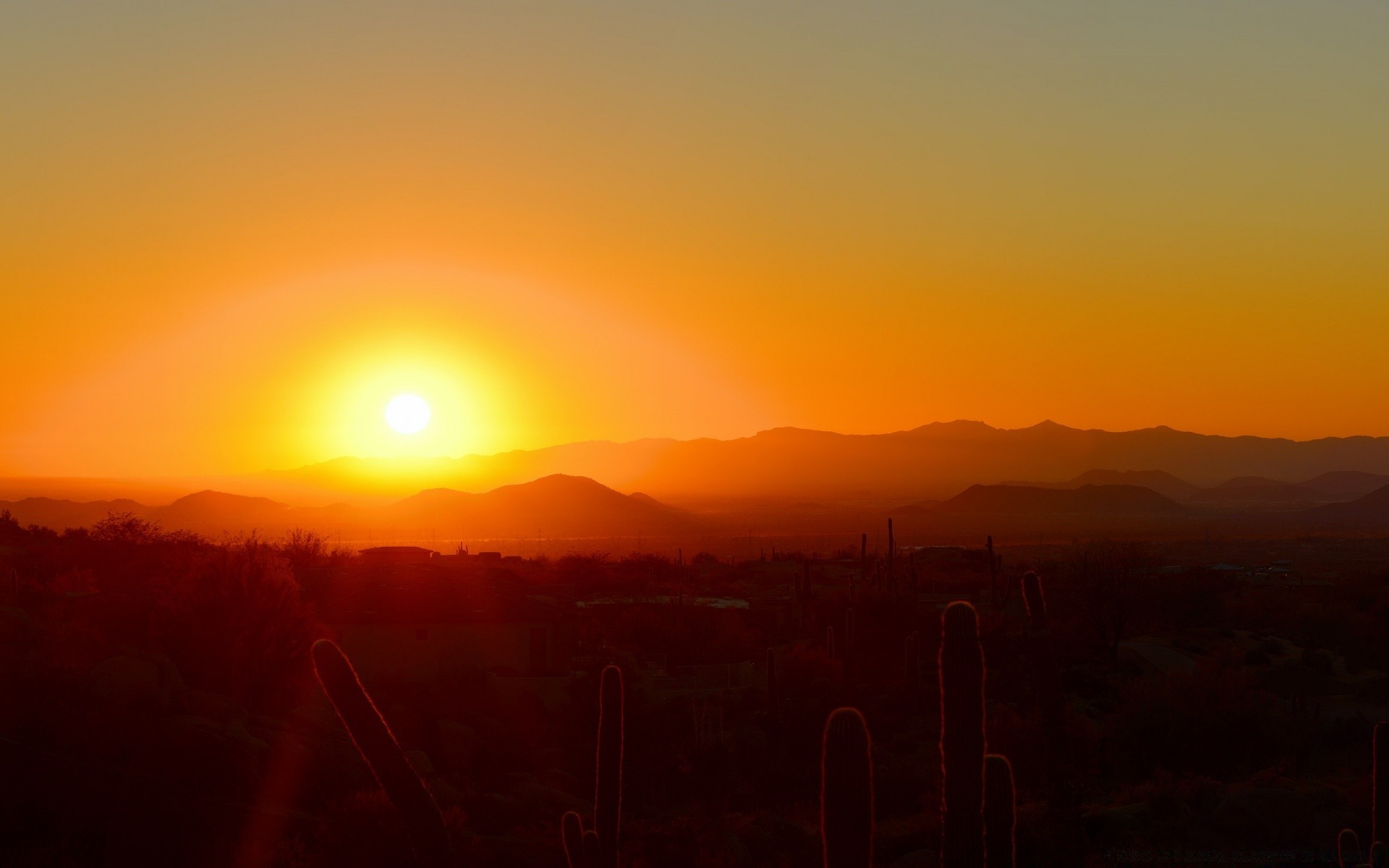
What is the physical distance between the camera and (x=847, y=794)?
9.26 metres

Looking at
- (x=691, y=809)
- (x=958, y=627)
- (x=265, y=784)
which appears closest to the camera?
(x=958, y=627)

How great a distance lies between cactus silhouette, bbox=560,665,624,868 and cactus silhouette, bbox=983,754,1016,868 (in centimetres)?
428

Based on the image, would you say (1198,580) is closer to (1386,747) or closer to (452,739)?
(452,739)

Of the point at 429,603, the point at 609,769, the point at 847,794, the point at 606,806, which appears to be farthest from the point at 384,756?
the point at 429,603

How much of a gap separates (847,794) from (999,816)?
198cm

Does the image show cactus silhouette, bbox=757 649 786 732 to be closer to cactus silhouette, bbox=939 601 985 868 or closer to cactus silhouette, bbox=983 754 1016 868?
cactus silhouette, bbox=983 754 1016 868

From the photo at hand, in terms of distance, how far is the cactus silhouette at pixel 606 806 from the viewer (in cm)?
1252

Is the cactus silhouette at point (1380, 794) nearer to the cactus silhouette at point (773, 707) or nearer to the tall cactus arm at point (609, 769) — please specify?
the tall cactus arm at point (609, 769)

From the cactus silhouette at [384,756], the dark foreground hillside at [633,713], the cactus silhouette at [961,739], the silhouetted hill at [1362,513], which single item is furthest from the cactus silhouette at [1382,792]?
the silhouetted hill at [1362,513]

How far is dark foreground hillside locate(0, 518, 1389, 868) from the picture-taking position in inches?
793

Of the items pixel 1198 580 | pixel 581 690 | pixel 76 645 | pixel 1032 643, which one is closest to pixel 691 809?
pixel 581 690

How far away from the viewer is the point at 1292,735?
30547 millimetres

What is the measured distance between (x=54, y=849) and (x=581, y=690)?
58.2 feet

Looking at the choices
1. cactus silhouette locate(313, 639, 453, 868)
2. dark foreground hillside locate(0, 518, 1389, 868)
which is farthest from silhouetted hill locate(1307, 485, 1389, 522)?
cactus silhouette locate(313, 639, 453, 868)
